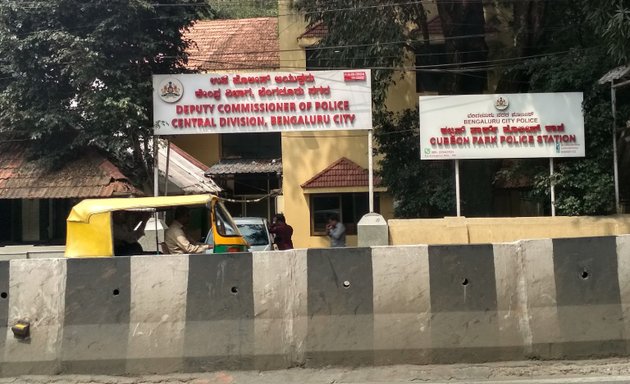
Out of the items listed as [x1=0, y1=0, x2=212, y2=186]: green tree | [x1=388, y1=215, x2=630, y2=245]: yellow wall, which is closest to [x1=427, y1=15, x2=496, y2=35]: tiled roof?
[x1=388, y1=215, x2=630, y2=245]: yellow wall

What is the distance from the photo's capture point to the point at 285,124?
14.5 metres

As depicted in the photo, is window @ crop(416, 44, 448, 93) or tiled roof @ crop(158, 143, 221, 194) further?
tiled roof @ crop(158, 143, 221, 194)

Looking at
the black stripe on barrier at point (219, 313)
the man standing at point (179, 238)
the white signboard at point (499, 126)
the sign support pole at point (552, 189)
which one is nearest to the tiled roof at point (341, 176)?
the white signboard at point (499, 126)

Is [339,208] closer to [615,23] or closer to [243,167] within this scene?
[243,167]

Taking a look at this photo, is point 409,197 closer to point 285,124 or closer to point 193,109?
point 285,124

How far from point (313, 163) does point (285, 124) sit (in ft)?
16.0

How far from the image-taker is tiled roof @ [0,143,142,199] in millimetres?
14977

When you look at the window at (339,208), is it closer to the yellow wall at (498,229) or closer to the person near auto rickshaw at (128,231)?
the yellow wall at (498,229)

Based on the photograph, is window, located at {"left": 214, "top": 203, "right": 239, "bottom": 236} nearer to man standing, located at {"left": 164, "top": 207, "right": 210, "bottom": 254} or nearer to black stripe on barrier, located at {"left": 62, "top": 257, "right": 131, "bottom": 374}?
man standing, located at {"left": 164, "top": 207, "right": 210, "bottom": 254}

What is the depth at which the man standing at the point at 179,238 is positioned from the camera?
22.9 feet

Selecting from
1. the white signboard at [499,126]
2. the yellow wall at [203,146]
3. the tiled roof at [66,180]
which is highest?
the yellow wall at [203,146]

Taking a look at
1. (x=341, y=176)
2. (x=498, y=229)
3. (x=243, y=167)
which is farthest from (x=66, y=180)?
(x=498, y=229)

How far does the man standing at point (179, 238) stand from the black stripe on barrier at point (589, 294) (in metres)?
4.02

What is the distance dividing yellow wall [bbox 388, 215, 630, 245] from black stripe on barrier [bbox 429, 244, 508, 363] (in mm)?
8360
